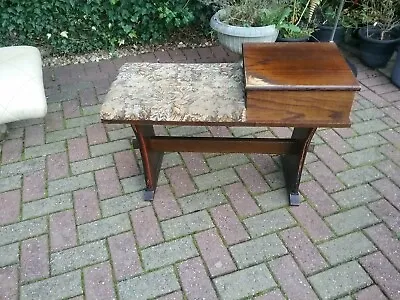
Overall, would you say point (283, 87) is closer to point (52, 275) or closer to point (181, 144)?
point (181, 144)

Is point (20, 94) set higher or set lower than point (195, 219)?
higher

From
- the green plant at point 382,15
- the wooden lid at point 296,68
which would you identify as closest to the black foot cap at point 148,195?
the wooden lid at point 296,68

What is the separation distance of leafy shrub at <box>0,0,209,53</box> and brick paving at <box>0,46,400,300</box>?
3.58 feet

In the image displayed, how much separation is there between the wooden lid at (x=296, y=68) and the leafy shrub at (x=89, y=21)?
5.84 ft

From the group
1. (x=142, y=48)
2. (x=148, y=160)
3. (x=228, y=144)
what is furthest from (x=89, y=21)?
(x=228, y=144)

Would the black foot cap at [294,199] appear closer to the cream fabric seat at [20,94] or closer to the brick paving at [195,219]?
the brick paving at [195,219]

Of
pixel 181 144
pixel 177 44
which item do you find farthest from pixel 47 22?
pixel 181 144

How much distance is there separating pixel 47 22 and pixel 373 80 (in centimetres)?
286

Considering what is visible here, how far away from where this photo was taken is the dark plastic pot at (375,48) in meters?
3.20

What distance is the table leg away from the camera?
1.96 metres

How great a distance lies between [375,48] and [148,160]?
7.63 ft

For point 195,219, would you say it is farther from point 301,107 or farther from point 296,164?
point 301,107

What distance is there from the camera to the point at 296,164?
2059 mm

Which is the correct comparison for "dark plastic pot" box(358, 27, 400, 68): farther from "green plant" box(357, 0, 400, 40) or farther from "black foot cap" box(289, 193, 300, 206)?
"black foot cap" box(289, 193, 300, 206)
